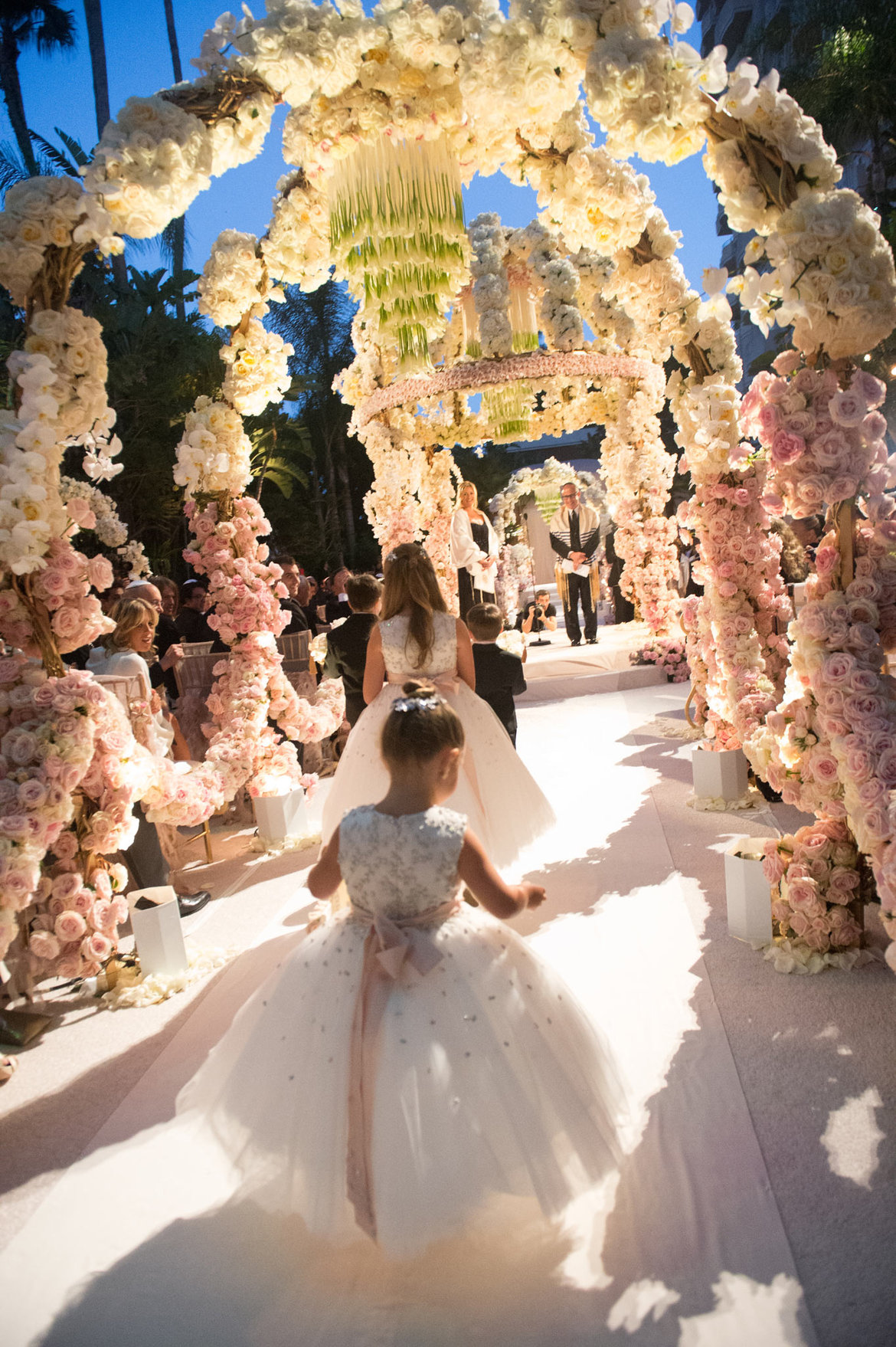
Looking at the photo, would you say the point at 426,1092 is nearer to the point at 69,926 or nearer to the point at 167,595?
the point at 69,926

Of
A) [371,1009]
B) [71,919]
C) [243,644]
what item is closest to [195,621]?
[243,644]

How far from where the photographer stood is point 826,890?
314cm

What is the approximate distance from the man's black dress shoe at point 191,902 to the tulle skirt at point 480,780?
31.0 inches

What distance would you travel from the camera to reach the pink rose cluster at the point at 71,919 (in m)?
3.18

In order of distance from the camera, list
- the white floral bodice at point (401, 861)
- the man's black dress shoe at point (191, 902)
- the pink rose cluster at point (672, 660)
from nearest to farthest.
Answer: the white floral bodice at point (401, 861) → the man's black dress shoe at point (191, 902) → the pink rose cluster at point (672, 660)

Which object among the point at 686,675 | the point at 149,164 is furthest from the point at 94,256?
the point at 686,675

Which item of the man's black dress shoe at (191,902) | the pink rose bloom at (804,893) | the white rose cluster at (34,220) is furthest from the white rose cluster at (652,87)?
the man's black dress shoe at (191,902)

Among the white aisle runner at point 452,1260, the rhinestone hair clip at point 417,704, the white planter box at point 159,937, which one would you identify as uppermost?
the rhinestone hair clip at point 417,704

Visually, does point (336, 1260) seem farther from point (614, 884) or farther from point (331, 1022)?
point (614, 884)

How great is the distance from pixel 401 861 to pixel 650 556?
870 centimetres

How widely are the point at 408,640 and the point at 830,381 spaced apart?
1.84 metres

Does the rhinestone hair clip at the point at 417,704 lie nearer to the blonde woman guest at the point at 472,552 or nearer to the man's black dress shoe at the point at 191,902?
the man's black dress shoe at the point at 191,902

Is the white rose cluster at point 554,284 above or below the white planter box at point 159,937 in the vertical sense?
above

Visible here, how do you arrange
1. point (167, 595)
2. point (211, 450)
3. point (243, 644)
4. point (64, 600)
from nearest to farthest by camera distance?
1. point (64, 600)
2. point (211, 450)
3. point (243, 644)
4. point (167, 595)
